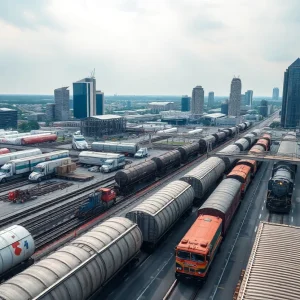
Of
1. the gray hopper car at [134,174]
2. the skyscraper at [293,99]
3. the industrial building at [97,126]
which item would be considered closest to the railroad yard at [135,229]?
the gray hopper car at [134,174]

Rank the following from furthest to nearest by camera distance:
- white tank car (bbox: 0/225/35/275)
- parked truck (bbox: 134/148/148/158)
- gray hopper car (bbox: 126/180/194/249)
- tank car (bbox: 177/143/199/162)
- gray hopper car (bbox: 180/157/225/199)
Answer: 1. parked truck (bbox: 134/148/148/158)
2. tank car (bbox: 177/143/199/162)
3. gray hopper car (bbox: 180/157/225/199)
4. gray hopper car (bbox: 126/180/194/249)
5. white tank car (bbox: 0/225/35/275)

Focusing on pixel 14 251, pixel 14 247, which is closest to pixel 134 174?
pixel 14 247

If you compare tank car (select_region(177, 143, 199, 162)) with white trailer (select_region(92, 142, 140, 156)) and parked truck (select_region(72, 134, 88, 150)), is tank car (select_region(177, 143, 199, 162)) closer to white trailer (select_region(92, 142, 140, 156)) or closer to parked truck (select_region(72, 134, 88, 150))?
white trailer (select_region(92, 142, 140, 156))

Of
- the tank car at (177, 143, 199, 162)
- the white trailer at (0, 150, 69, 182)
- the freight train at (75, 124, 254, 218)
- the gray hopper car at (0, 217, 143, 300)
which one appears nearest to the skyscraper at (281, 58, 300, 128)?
the tank car at (177, 143, 199, 162)

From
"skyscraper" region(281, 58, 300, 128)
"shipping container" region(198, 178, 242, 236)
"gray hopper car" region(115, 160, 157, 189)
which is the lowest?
"gray hopper car" region(115, 160, 157, 189)

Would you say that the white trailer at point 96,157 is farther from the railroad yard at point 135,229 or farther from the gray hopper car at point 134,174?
the gray hopper car at point 134,174

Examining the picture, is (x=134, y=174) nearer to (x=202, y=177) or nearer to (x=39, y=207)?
(x=202, y=177)

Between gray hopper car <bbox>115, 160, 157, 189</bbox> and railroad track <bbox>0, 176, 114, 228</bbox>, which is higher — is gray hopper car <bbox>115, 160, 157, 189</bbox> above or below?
above
